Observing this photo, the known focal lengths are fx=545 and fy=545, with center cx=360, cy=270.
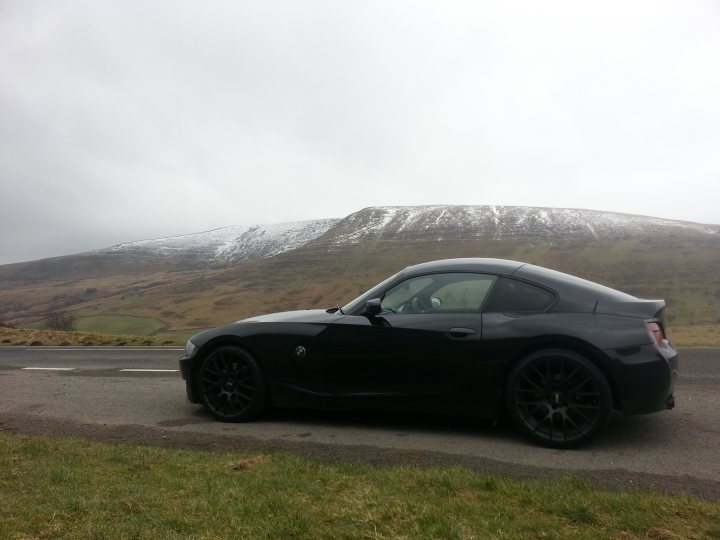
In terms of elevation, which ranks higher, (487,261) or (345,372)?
(487,261)

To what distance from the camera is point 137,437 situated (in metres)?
4.95

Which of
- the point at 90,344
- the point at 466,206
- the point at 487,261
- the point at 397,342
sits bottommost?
the point at 90,344

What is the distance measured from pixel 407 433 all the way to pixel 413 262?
9969 centimetres

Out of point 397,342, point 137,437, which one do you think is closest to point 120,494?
point 137,437

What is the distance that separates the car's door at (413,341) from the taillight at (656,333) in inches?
52.2

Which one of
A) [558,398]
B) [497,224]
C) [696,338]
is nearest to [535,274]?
[558,398]

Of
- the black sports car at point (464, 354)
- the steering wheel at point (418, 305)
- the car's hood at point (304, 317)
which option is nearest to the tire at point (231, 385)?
the black sports car at point (464, 354)

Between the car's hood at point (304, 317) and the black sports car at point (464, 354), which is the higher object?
the car's hood at point (304, 317)

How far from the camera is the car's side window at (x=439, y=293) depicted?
16.3 feet

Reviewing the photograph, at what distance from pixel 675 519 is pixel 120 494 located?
10.1ft

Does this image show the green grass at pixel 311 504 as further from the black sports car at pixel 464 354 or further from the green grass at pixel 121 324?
the green grass at pixel 121 324

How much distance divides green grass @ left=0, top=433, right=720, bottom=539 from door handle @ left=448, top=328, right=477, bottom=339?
1.37m

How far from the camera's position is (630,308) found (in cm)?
458

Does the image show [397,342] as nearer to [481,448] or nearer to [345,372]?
[345,372]
